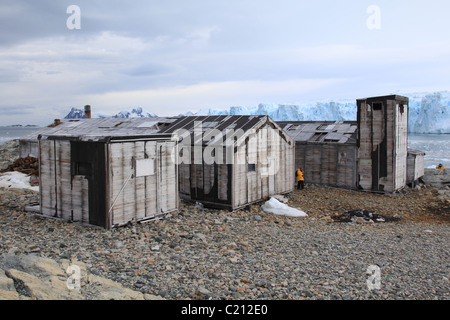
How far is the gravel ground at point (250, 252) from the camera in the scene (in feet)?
27.0

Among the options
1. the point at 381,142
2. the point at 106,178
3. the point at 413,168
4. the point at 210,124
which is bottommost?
the point at 413,168

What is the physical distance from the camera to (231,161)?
634 inches

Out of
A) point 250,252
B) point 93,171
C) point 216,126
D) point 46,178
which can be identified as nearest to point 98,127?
point 216,126

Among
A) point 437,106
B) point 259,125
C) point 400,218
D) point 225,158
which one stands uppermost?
point 437,106

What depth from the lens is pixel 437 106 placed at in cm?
7956

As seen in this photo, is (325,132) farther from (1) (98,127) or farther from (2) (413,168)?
(1) (98,127)

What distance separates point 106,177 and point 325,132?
17.8m

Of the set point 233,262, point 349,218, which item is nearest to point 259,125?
point 349,218

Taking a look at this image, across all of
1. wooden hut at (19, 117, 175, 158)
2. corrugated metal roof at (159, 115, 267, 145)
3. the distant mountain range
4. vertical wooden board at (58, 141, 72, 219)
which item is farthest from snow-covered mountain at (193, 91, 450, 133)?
→ vertical wooden board at (58, 141, 72, 219)

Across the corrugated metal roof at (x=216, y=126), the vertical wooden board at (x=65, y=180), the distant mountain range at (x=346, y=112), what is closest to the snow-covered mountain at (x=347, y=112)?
the distant mountain range at (x=346, y=112)

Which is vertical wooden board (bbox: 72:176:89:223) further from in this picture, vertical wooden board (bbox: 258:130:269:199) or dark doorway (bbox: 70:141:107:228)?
vertical wooden board (bbox: 258:130:269:199)

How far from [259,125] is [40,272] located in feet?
39.7

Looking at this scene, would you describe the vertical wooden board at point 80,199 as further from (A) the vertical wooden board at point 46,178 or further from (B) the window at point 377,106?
(B) the window at point 377,106
